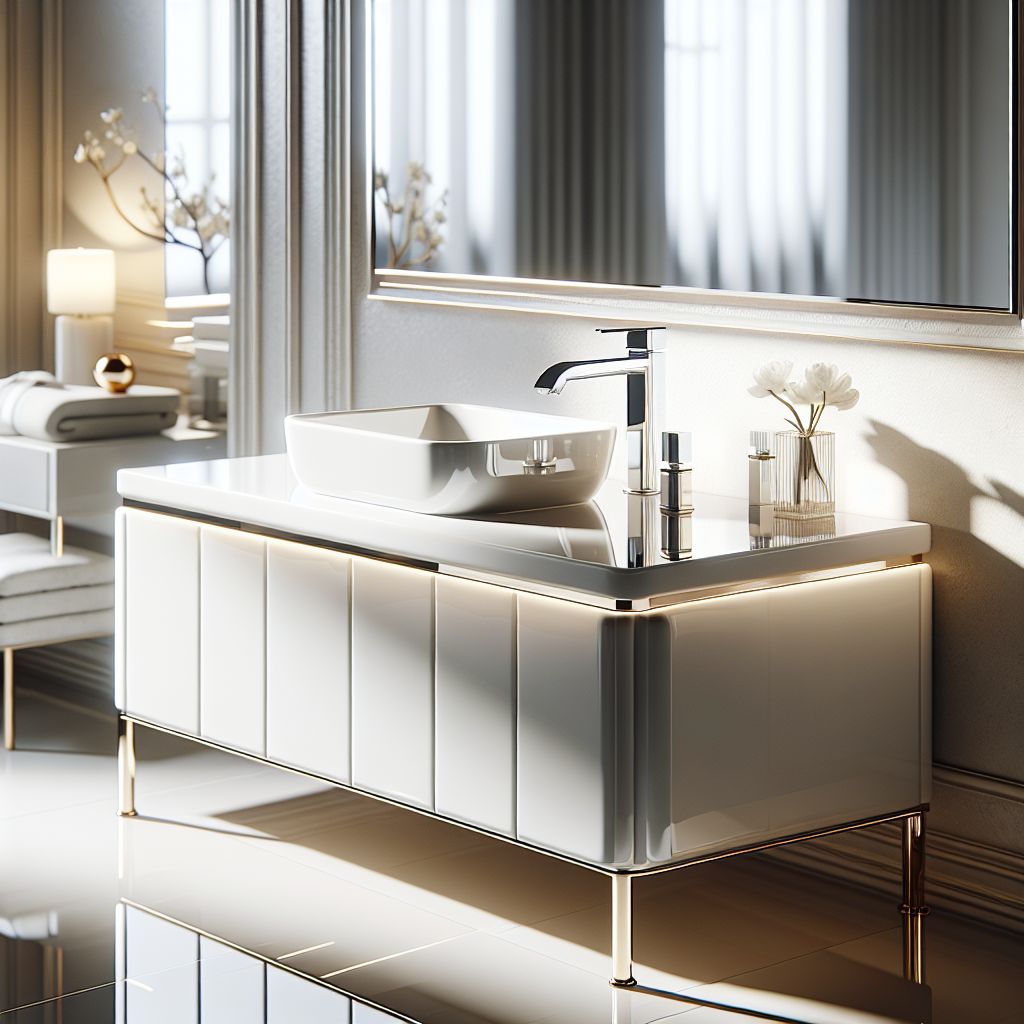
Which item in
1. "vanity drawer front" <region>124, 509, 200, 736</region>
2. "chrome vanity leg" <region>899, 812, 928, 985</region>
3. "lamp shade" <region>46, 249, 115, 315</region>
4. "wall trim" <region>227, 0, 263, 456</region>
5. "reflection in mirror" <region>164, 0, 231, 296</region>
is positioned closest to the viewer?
"chrome vanity leg" <region>899, 812, 928, 985</region>

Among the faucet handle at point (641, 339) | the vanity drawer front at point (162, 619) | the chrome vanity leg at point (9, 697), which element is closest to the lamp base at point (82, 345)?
the chrome vanity leg at point (9, 697)

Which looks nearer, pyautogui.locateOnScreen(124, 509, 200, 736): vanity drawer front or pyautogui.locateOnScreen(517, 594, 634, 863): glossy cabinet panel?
pyautogui.locateOnScreen(517, 594, 634, 863): glossy cabinet panel

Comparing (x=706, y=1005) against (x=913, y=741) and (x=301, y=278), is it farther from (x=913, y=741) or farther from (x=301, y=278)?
(x=301, y=278)

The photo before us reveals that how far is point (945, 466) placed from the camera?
264cm

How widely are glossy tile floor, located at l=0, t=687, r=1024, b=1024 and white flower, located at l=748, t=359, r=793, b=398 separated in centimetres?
81

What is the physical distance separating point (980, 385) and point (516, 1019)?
43.7 inches

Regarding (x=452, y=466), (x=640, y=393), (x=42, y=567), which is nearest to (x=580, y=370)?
(x=640, y=393)

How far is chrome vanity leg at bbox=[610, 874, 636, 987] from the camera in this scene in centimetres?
240

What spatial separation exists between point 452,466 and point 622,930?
2.28 ft

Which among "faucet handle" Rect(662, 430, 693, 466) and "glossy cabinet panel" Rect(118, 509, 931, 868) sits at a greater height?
"faucet handle" Rect(662, 430, 693, 466)

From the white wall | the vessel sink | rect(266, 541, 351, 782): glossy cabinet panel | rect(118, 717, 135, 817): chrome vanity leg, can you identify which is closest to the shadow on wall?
the white wall

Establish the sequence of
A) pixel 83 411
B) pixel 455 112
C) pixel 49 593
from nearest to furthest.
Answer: pixel 455 112 → pixel 49 593 → pixel 83 411

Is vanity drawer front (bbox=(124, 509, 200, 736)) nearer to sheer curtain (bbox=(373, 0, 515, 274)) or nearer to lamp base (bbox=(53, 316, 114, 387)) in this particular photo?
sheer curtain (bbox=(373, 0, 515, 274))

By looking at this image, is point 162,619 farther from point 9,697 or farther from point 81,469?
point 81,469
